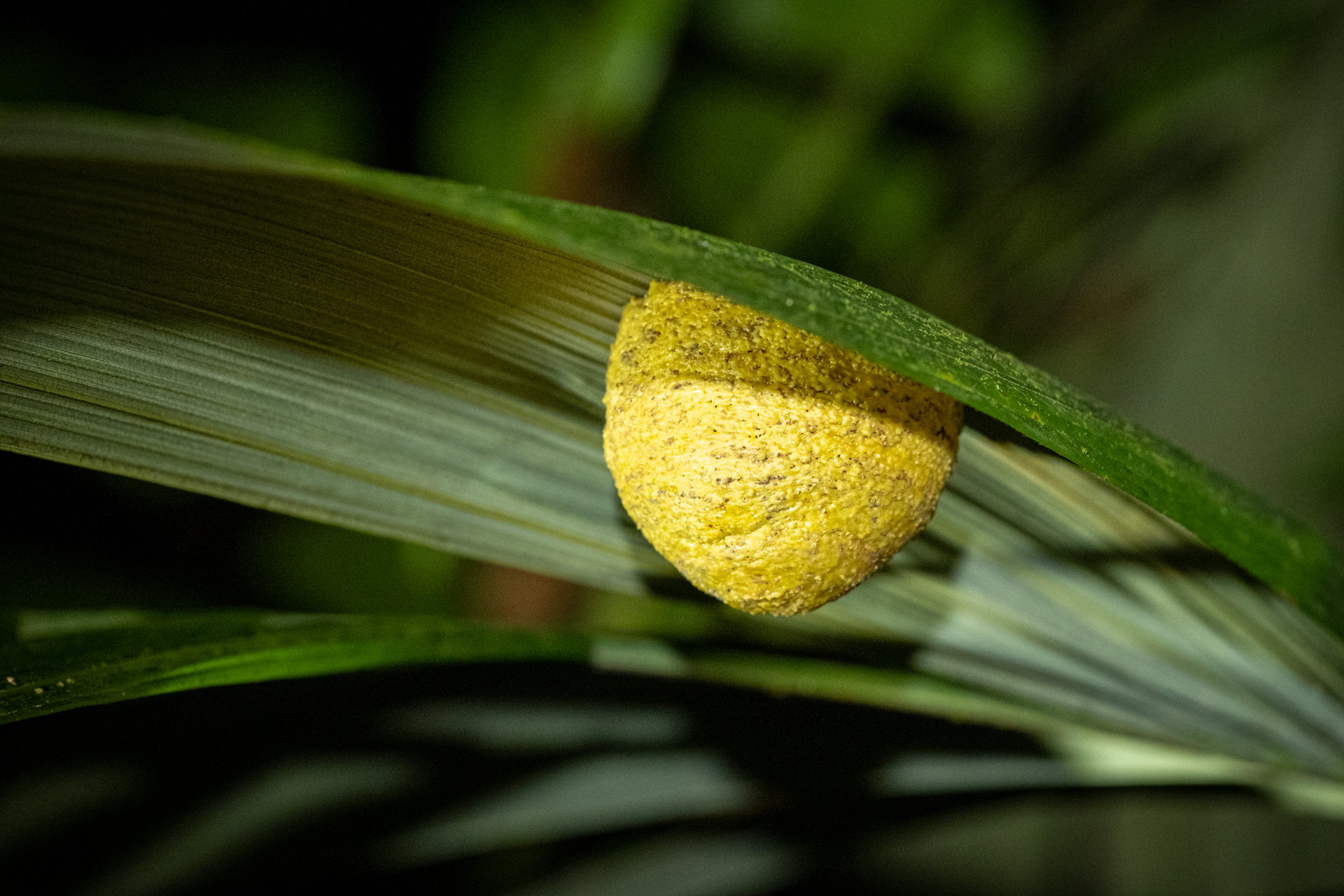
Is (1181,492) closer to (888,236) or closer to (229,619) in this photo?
(229,619)

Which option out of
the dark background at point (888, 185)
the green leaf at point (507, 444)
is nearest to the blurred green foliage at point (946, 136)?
the dark background at point (888, 185)

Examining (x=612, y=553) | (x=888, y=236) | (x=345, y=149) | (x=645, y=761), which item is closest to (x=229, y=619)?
(x=612, y=553)

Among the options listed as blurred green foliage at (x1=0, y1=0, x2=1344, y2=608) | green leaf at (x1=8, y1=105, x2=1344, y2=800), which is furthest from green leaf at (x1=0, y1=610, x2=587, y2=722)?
blurred green foliage at (x1=0, y1=0, x2=1344, y2=608)

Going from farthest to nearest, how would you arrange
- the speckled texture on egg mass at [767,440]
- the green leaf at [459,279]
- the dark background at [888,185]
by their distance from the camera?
1. the dark background at [888,185]
2. the speckled texture on egg mass at [767,440]
3. the green leaf at [459,279]

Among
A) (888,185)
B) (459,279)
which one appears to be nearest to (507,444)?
(459,279)

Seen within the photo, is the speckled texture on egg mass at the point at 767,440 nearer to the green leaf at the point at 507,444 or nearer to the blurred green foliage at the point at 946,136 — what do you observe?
the green leaf at the point at 507,444

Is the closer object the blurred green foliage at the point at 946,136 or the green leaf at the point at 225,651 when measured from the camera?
the green leaf at the point at 225,651

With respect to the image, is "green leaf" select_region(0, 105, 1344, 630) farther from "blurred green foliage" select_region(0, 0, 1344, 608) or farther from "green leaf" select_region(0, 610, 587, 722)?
"blurred green foliage" select_region(0, 0, 1344, 608)

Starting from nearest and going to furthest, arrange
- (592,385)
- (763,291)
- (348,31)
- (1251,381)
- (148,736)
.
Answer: (763,291)
(592,385)
(148,736)
(348,31)
(1251,381)

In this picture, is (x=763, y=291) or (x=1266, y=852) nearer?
(x=763, y=291)
